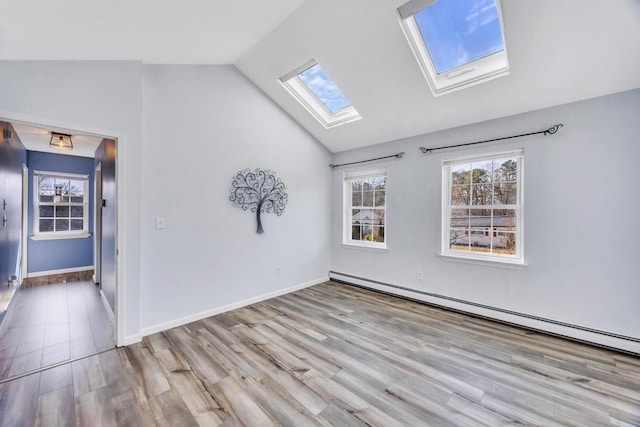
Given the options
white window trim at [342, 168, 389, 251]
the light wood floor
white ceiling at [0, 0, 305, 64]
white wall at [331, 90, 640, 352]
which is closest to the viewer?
white ceiling at [0, 0, 305, 64]

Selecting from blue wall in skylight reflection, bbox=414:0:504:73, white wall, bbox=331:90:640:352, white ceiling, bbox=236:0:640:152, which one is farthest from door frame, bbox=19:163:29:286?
white wall, bbox=331:90:640:352

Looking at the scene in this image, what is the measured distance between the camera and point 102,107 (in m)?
2.34

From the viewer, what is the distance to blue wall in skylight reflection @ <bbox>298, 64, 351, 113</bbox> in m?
3.47

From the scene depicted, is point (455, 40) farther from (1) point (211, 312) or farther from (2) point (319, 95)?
(1) point (211, 312)

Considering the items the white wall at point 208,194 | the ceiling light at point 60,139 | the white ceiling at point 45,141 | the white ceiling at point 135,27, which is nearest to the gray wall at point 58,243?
the white ceiling at point 45,141

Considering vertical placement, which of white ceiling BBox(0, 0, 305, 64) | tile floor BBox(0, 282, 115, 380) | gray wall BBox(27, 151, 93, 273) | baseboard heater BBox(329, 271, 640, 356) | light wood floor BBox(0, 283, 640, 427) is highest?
white ceiling BBox(0, 0, 305, 64)

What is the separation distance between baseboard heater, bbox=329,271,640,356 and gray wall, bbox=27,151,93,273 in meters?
5.67

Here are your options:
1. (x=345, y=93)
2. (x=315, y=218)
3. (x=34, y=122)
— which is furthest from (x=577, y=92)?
(x=34, y=122)

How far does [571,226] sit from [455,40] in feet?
7.21

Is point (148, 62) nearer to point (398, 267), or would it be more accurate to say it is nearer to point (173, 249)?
point (173, 249)

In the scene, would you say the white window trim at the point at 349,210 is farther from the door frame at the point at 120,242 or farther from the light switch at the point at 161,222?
the door frame at the point at 120,242

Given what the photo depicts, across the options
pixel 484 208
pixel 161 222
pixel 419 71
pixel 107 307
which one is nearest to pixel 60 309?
pixel 107 307

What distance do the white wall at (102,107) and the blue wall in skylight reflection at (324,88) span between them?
1.92 metres

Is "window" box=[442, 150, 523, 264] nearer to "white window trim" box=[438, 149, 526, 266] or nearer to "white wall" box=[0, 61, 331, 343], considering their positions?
"white window trim" box=[438, 149, 526, 266]
